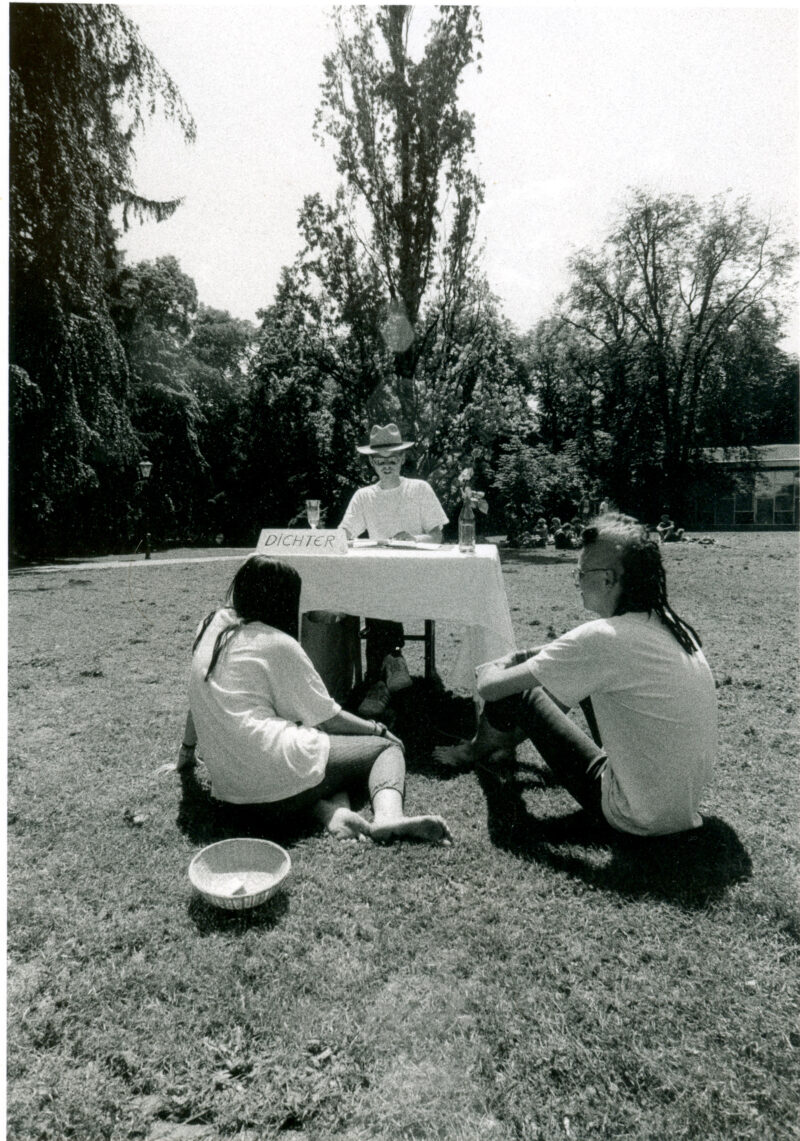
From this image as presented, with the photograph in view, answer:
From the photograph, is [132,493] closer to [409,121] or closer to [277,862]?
[409,121]

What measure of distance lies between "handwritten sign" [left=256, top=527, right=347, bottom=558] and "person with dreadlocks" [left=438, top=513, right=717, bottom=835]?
5.82 feet

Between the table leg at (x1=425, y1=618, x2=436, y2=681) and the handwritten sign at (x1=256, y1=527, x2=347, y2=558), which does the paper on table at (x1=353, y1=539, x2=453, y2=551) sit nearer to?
the handwritten sign at (x1=256, y1=527, x2=347, y2=558)

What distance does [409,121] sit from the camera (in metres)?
16.0

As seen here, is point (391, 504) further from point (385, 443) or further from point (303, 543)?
point (303, 543)

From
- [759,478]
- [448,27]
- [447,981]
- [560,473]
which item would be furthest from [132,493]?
[759,478]

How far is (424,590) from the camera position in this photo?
13.8 ft

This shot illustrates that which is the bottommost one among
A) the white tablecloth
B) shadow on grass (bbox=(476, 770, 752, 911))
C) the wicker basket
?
shadow on grass (bbox=(476, 770, 752, 911))

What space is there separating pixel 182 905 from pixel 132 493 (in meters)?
25.5

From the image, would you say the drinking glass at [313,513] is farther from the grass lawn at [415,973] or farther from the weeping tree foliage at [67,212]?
the weeping tree foliage at [67,212]

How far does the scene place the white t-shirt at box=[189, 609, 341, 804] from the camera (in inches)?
117

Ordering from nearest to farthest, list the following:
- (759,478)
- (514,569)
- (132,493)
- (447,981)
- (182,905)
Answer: (447,981) → (182,905) → (514,569) → (132,493) → (759,478)

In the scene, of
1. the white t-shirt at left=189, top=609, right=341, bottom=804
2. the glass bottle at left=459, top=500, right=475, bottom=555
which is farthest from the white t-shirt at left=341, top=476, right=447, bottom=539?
the white t-shirt at left=189, top=609, right=341, bottom=804

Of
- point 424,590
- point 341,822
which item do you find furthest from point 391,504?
point 341,822

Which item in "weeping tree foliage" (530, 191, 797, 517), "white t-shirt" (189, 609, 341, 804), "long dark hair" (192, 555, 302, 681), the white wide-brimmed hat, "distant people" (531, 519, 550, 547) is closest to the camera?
"white t-shirt" (189, 609, 341, 804)
